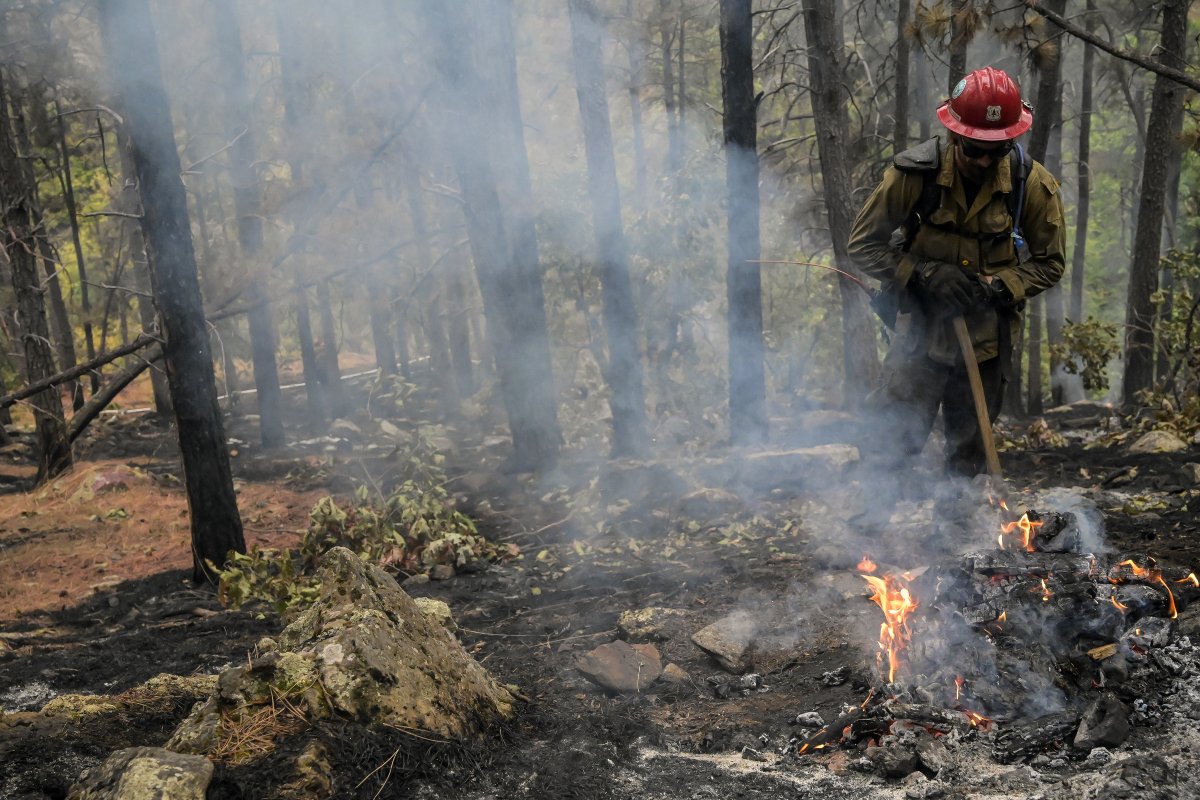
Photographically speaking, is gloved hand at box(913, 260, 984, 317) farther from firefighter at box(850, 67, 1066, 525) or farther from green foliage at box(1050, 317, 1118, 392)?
green foliage at box(1050, 317, 1118, 392)

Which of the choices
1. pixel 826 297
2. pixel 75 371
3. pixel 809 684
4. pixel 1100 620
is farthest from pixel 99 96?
pixel 826 297

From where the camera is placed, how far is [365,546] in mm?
7496

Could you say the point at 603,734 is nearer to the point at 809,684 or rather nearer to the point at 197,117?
the point at 809,684

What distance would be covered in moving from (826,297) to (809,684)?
15.8 metres

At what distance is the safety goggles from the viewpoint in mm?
4539

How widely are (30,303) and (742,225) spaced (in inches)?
368

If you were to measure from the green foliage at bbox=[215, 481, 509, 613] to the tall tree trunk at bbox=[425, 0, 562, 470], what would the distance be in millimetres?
3350

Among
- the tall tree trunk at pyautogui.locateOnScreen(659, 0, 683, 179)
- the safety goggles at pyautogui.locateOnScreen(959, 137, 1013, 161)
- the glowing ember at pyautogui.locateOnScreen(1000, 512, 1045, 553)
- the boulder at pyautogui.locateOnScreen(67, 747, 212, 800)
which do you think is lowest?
the boulder at pyautogui.locateOnScreen(67, 747, 212, 800)

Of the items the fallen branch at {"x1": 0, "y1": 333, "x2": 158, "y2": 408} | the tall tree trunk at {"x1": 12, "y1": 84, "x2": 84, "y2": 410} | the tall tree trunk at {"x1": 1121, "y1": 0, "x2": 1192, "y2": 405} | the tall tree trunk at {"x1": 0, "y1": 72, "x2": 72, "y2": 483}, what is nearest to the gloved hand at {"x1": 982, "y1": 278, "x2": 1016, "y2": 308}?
the fallen branch at {"x1": 0, "y1": 333, "x2": 158, "y2": 408}

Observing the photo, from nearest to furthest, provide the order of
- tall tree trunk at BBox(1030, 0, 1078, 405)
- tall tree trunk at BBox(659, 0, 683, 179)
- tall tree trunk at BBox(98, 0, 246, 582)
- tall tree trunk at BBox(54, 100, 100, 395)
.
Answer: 1. tall tree trunk at BBox(98, 0, 246, 582)
2. tall tree trunk at BBox(1030, 0, 1078, 405)
3. tall tree trunk at BBox(54, 100, 100, 395)
4. tall tree trunk at BBox(659, 0, 683, 179)

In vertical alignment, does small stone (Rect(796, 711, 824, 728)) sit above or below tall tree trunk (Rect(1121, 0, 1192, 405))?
below

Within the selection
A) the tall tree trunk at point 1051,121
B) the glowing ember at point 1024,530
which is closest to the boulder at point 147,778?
the glowing ember at point 1024,530

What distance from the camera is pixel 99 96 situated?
940cm

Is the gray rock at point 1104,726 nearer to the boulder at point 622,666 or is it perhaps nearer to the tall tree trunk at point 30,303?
the boulder at point 622,666
